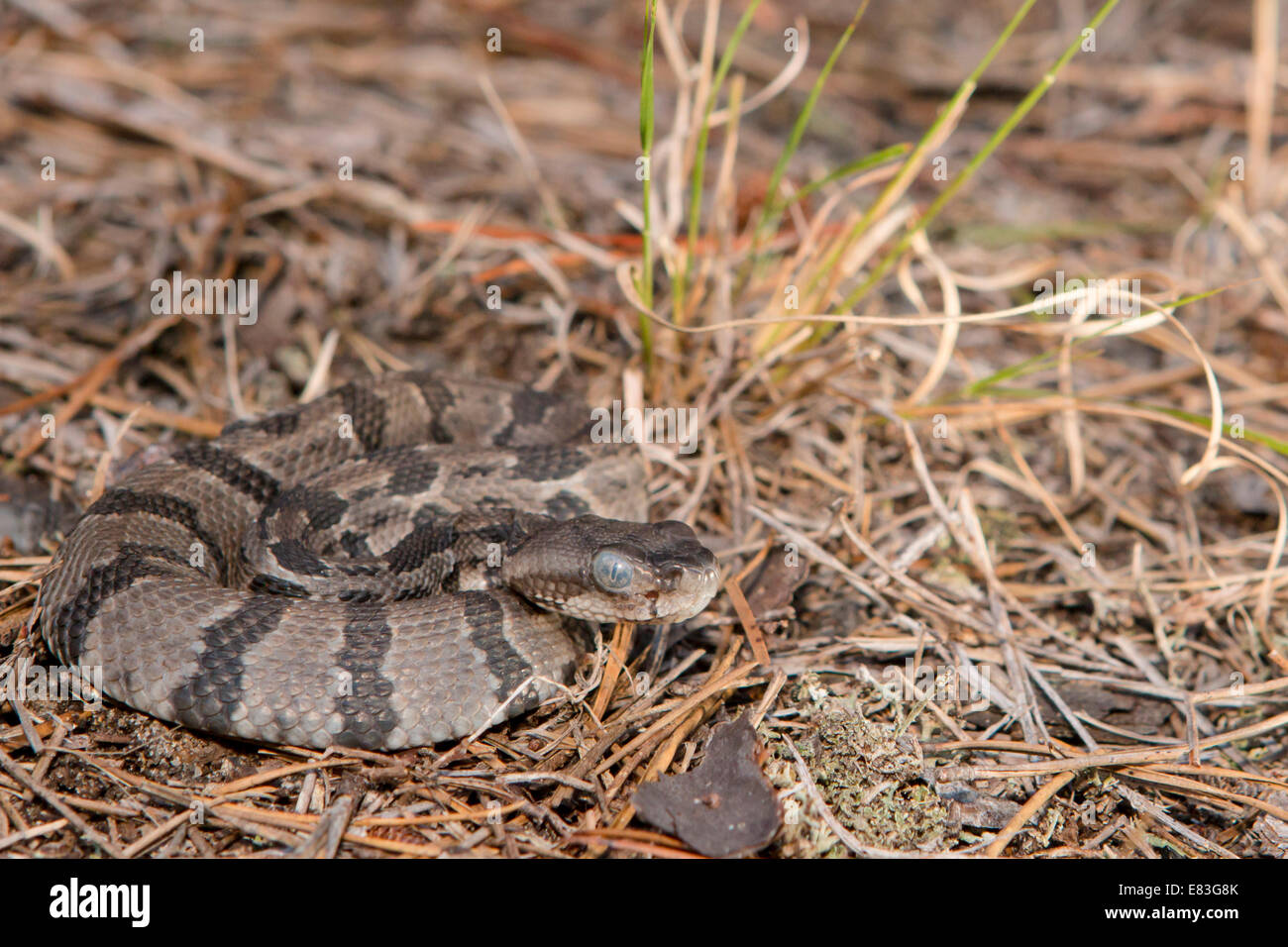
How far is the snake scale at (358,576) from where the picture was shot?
426 cm

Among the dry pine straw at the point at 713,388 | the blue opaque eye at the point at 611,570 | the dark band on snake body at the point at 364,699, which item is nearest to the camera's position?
the dry pine straw at the point at 713,388

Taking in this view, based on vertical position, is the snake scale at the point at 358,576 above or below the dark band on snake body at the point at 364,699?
above

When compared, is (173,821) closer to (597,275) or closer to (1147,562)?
(597,275)

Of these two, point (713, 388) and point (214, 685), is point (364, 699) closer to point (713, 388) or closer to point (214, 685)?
point (214, 685)

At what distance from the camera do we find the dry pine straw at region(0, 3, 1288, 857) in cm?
416

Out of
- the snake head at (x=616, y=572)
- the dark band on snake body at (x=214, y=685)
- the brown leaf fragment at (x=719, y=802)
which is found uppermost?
the snake head at (x=616, y=572)

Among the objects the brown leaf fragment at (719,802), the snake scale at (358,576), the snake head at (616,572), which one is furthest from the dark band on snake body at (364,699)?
the brown leaf fragment at (719,802)

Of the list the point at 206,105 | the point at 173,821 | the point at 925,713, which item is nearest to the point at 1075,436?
the point at 925,713

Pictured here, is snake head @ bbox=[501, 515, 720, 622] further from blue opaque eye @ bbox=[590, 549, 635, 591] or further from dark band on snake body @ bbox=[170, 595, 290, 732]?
dark band on snake body @ bbox=[170, 595, 290, 732]

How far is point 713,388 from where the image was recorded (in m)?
5.95

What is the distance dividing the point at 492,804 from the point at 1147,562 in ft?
12.6

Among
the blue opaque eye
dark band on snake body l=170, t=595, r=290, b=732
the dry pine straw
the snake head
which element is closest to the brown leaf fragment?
the dry pine straw

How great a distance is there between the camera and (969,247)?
7605 mm

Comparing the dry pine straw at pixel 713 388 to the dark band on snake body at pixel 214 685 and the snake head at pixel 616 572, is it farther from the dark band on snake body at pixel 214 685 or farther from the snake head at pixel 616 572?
the snake head at pixel 616 572
